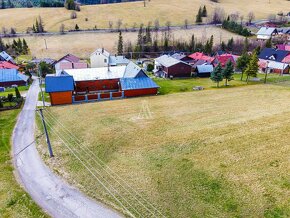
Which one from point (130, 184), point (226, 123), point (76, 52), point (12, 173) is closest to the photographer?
point (130, 184)

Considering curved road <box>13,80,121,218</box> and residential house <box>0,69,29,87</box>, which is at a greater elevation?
residential house <box>0,69,29,87</box>

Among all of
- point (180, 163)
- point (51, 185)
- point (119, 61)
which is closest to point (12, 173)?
point (51, 185)

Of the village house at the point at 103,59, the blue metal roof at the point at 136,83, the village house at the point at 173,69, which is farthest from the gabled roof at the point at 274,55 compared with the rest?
the blue metal roof at the point at 136,83

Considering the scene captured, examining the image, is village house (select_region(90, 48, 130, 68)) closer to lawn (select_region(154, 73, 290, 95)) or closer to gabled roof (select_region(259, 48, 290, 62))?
lawn (select_region(154, 73, 290, 95))

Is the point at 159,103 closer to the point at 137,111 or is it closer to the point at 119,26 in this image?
the point at 137,111

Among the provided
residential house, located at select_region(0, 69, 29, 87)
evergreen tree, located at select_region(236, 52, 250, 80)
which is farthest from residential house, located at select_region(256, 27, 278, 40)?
residential house, located at select_region(0, 69, 29, 87)

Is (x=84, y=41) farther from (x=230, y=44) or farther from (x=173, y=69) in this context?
(x=230, y=44)

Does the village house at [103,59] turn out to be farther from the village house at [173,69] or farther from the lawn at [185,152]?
the lawn at [185,152]
